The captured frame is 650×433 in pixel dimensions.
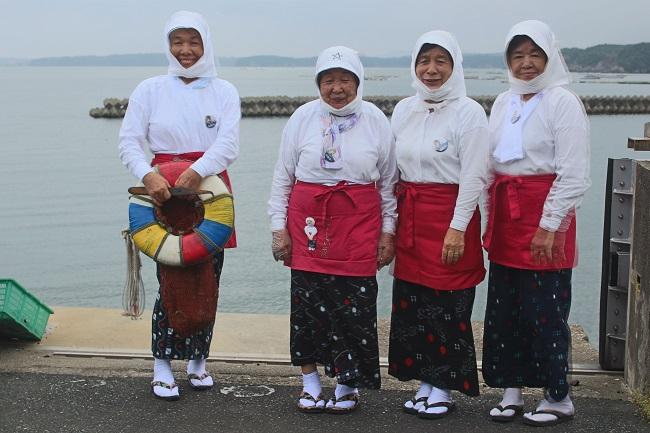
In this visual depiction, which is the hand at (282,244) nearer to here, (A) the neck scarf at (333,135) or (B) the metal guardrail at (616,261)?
(A) the neck scarf at (333,135)

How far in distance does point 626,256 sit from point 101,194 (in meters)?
16.5

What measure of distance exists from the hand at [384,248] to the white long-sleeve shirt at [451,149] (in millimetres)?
261

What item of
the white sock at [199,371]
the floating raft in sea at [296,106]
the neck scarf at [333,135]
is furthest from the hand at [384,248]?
the floating raft in sea at [296,106]

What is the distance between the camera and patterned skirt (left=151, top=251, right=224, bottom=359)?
437 centimetres

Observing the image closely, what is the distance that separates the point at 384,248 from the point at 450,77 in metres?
0.77

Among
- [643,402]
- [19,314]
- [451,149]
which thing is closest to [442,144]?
[451,149]

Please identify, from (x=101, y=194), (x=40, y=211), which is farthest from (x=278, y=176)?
(x=101, y=194)

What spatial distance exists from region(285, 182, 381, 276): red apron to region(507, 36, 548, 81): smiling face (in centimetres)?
78

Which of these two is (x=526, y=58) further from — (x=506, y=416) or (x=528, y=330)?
(x=506, y=416)

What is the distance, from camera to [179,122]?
4223 millimetres

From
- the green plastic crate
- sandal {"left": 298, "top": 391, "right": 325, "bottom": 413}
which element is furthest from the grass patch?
the green plastic crate

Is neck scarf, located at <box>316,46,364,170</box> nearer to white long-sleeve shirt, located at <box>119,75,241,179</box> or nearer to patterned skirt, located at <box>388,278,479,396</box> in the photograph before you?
white long-sleeve shirt, located at <box>119,75,241,179</box>

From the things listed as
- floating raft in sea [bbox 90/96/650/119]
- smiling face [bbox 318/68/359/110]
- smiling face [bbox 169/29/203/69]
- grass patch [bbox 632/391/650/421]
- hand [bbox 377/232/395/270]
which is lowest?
grass patch [bbox 632/391/650/421]

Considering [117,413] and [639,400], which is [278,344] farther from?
[639,400]
